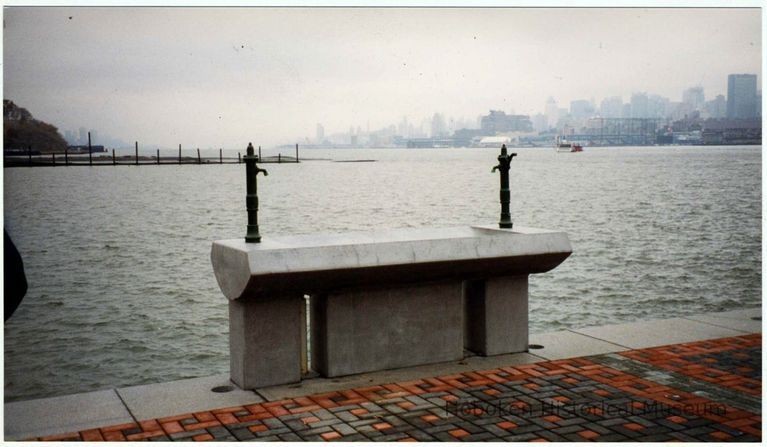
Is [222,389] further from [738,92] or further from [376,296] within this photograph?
[738,92]

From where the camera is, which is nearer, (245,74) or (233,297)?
(233,297)

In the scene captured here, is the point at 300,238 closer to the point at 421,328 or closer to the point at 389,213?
the point at 421,328

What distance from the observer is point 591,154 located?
140m

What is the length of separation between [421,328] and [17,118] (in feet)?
175

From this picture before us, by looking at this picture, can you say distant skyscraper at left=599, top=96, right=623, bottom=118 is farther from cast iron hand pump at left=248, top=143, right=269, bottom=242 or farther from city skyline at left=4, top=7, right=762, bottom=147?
cast iron hand pump at left=248, top=143, right=269, bottom=242

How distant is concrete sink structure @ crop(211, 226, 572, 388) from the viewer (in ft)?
19.7

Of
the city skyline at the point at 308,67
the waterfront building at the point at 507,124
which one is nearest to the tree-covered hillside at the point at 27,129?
the city skyline at the point at 308,67

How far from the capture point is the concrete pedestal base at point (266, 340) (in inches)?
241

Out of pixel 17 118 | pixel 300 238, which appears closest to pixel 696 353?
pixel 300 238

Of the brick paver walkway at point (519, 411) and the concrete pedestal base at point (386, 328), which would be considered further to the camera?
the concrete pedestal base at point (386, 328)

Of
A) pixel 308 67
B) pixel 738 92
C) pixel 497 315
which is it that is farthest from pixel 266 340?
pixel 308 67

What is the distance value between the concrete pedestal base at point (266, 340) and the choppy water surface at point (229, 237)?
15.2 ft

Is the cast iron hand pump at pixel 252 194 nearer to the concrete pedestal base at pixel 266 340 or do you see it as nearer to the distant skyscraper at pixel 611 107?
the concrete pedestal base at pixel 266 340

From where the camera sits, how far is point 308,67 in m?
82.0
